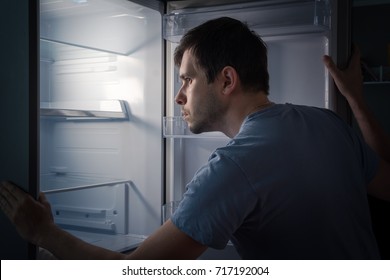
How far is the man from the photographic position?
0.82 metres

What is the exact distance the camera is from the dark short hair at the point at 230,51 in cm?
105

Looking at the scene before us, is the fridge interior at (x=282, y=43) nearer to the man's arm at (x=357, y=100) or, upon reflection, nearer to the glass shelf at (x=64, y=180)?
the man's arm at (x=357, y=100)

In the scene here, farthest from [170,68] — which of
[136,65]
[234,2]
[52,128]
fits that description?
[52,128]

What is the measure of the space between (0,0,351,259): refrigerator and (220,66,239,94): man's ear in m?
0.38

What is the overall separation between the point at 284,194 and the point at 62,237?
1.75ft

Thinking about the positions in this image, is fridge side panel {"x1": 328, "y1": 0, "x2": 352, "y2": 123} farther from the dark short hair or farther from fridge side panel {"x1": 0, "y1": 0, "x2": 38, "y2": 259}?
fridge side panel {"x1": 0, "y1": 0, "x2": 38, "y2": 259}

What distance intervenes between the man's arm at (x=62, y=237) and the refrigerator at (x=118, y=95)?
0.04 metres

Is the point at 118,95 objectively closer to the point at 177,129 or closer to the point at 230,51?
the point at 177,129

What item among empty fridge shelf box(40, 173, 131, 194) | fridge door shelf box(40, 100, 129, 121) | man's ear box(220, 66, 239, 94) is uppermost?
man's ear box(220, 66, 239, 94)

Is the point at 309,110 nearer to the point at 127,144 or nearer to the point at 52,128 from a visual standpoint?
the point at 127,144

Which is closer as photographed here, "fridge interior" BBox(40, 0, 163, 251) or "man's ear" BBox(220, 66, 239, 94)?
"man's ear" BBox(220, 66, 239, 94)

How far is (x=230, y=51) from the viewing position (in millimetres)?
1062

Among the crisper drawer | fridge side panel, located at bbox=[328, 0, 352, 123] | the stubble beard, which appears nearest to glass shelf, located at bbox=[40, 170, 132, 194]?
the crisper drawer

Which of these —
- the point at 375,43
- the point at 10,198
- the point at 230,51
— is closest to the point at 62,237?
the point at 10,198
